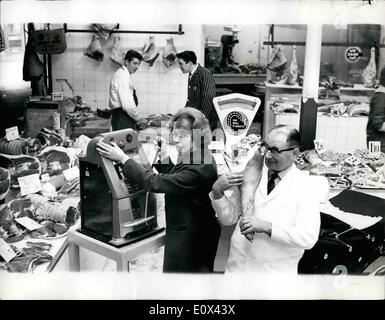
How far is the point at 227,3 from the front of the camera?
3.21 metres

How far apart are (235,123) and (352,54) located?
78 centimetres

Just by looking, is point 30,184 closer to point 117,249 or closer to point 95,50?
point 117,249

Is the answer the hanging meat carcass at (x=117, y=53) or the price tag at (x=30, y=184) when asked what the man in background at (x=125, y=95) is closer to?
the hanging meat carcass at (x=117, y=53)

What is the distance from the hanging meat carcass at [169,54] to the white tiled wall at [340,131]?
0.73m

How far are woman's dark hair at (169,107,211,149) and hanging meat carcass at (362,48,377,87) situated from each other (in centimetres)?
96

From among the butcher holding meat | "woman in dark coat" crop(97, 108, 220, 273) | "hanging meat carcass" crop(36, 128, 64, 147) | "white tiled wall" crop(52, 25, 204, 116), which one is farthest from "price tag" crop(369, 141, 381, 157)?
"hanging meat carcass" crop(36, 128, 64, 147)

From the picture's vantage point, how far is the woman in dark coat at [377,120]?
11.1 feet

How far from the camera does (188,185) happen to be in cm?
318

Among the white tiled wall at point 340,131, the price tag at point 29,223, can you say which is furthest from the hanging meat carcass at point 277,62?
the price tag at point 29,223

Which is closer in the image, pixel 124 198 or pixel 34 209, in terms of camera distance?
pixel 124 198

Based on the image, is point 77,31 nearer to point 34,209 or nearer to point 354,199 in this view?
point 34,209

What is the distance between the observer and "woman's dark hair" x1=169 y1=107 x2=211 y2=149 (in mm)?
3208

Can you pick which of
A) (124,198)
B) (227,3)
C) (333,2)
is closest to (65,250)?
(124,198)
